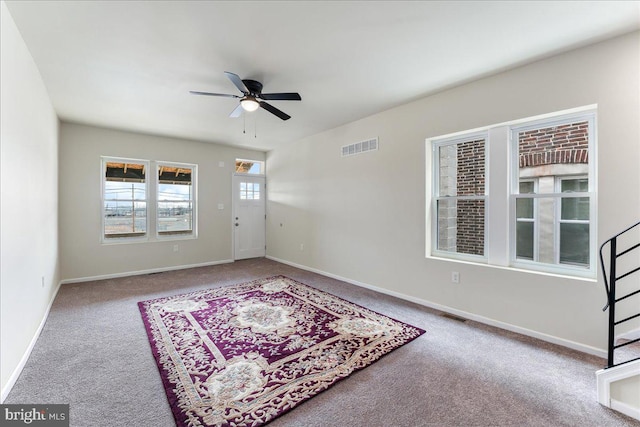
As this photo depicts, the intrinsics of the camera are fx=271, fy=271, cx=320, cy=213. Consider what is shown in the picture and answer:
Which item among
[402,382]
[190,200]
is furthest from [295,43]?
[190,200]

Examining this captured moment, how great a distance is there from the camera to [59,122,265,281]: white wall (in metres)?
4.65

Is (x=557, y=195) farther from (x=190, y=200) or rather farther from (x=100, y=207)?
(x=100, y=207)

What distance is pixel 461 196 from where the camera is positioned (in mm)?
3488

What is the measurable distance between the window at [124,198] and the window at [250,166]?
1.96 meters

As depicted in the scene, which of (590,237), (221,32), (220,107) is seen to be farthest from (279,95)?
(590,237)

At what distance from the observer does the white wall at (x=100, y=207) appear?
15.3ft

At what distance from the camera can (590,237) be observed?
99.9 inches

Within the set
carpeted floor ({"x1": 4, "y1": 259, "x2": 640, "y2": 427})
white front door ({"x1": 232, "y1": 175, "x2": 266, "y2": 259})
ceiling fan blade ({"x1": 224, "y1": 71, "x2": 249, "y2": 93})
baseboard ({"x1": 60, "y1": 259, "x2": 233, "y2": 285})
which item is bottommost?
carpeted floor ({"x1": 4, "y1": 259, "x2": 640, "y2": 427})

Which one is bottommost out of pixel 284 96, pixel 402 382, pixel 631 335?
pixel 402 382

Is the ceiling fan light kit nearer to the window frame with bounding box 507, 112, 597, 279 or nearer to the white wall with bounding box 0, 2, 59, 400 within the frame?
the white wall with bounding box 0, 2, 59, 400

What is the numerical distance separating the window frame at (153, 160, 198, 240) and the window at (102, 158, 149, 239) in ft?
0.62

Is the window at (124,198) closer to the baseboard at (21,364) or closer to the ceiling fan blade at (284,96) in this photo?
the baseboard at (21,364)

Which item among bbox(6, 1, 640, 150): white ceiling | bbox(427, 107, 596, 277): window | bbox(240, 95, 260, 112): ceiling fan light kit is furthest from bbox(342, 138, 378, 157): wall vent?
bbox(240, 95, 260, 112): ceiling fan light kit

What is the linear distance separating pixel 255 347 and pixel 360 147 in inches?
131
